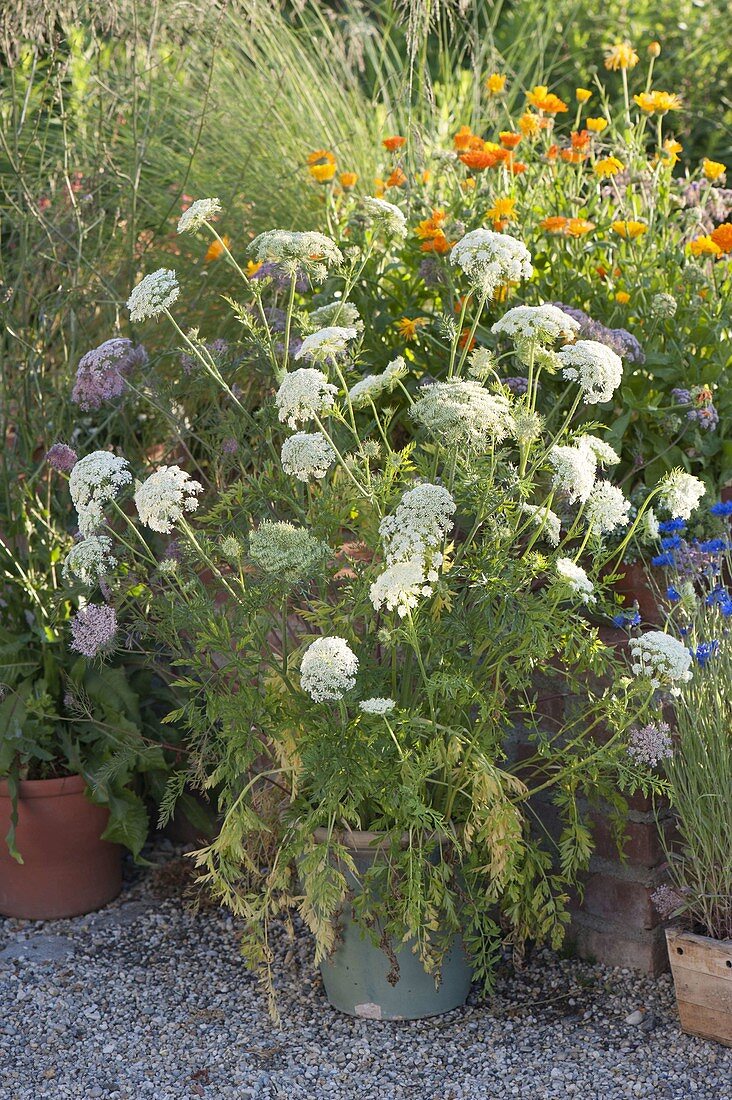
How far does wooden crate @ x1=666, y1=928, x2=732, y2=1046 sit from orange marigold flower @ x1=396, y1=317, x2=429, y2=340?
1479 mm

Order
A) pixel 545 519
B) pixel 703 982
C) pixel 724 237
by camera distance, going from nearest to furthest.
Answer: pixel 545 519 < pixel 703 982 < pixel 724 237

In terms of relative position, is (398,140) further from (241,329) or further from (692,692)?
(692,692)

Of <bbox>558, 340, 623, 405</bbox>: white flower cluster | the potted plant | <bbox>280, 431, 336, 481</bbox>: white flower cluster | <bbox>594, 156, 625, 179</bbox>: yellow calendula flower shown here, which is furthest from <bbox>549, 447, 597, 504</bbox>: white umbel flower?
<bbox>594, 156, 625, 179</bbox>: yellow calendula flower

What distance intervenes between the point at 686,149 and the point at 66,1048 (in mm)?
4884

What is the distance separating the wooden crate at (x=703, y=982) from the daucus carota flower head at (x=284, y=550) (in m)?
1.03

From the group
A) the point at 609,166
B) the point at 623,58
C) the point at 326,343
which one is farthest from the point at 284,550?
the point at 623,58

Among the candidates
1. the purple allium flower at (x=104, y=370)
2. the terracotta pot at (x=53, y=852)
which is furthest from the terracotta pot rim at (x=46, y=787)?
the purple allium flower at (x=104, y=370)

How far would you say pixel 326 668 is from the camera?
2.15m

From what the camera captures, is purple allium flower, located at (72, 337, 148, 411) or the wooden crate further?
purple allium flower, located at (72, 337, 148, 411)

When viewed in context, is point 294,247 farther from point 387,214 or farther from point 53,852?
point 53,852

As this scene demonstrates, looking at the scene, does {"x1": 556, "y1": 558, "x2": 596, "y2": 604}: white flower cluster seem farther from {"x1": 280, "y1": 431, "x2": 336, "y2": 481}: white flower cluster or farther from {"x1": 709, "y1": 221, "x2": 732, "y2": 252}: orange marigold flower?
{"x1": 709, "y1": 221, "x2": 732, "y2": 252}: orange marigold flower

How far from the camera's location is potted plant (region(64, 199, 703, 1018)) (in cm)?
227

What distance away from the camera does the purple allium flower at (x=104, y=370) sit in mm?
2570

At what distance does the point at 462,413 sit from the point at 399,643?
20.9 inches
